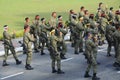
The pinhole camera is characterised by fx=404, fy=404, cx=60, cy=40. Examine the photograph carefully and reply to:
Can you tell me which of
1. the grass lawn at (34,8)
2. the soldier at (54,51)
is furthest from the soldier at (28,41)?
the grass lawn at (34,8)

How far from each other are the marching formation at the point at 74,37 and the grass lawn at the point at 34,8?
9.04m

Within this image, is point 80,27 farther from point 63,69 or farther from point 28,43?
point 28,43

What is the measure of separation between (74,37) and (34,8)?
18.9 m

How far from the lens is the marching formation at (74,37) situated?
1686 centimetres

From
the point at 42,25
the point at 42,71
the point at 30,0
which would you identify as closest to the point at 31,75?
the point at 42,71

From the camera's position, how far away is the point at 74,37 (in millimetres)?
22031

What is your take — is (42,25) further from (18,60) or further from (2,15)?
(2,15)

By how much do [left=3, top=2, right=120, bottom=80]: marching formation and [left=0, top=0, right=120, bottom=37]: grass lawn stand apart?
9.04 metres

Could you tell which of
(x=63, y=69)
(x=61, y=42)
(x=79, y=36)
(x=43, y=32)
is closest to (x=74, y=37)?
(x=79, y=36)

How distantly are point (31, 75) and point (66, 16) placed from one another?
17.7m

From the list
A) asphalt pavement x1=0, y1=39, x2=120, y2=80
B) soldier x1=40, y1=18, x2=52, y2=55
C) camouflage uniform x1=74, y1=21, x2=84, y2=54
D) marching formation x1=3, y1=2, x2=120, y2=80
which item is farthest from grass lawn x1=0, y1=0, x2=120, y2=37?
asphalt pavement x1=0, y1=39, x2=120, y2=80

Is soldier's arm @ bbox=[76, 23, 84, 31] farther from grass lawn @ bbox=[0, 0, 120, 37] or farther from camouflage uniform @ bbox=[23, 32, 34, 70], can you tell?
grass lawn @ bbox=[0, 0, 120, 37]

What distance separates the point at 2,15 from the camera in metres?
36.4

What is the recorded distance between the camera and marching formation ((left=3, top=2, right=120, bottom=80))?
16.9 m
